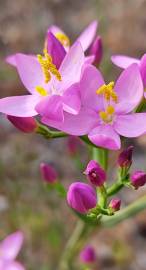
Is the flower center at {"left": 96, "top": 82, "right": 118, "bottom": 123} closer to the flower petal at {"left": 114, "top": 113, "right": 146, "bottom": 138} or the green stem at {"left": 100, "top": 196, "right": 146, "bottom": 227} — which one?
the flower petal at {"left": 114, "top": 113, "right": 146, "bottom": 138}

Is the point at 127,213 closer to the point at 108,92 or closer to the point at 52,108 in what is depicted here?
the point at 108,92

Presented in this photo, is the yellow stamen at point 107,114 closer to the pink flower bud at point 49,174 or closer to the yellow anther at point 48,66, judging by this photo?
the yellow anther at point 48,66

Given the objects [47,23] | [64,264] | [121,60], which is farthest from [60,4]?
[121,60]

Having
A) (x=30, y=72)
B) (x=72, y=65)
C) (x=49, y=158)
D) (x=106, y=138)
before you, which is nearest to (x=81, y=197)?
(x=106, y=138)

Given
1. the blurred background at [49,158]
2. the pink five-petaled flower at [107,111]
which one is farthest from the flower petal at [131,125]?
the blurred background at [49,158]

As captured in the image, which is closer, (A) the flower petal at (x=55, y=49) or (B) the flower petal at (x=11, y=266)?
(A) the flower petal at (x=55, y=49)

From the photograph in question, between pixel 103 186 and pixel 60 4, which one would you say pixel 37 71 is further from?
pixel 60 4

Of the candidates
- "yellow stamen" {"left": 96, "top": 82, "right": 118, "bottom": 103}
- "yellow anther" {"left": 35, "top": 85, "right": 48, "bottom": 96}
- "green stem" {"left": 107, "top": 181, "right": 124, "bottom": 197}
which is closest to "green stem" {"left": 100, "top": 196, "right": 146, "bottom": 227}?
"green stem" {"left": 107, "top": 181, "right": 124, "bottom": 197}
